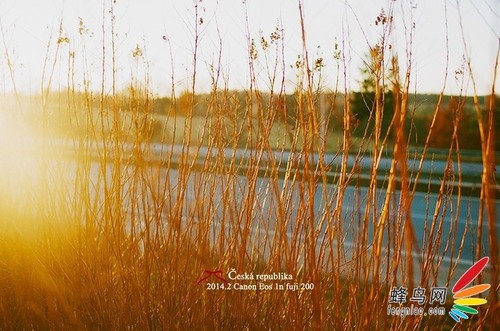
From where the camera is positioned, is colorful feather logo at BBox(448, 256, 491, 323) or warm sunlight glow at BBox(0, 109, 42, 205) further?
warm sunlight glow at BBox(0, 109, 42, 205)

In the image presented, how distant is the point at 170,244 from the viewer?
185 cm

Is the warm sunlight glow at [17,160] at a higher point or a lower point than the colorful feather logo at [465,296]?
higher

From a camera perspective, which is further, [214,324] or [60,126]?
[60,126]

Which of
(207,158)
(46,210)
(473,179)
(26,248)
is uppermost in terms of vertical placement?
(207,158)

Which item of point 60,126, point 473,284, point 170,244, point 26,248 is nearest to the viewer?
point 473,284

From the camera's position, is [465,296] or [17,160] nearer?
[465,296]

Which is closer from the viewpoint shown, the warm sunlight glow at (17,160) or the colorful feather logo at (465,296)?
the colorful feather logo at (465,296)

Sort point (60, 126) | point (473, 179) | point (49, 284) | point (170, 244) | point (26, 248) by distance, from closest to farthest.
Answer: point (170, 244) < point (49, 284) < point (26, 248) < point (60, 126) < point (473, 179)

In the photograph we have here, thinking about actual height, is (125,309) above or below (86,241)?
below

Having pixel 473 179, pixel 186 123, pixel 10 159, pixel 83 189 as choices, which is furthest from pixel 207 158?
pixel 473 179

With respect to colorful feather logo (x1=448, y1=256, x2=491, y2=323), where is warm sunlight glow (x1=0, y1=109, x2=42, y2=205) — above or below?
above

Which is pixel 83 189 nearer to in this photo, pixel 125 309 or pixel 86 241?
pixel 86 241

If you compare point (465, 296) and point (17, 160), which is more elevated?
point (17, 160)

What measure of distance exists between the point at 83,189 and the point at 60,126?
1.73ft
